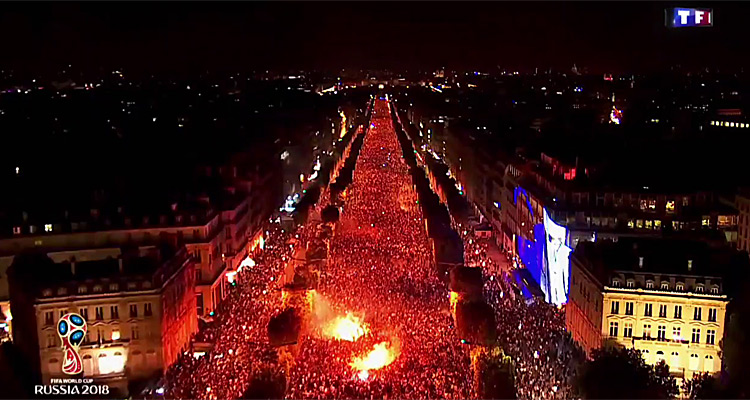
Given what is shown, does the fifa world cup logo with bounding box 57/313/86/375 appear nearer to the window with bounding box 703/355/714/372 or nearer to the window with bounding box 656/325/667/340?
the window with bounding box 656/325/667/340

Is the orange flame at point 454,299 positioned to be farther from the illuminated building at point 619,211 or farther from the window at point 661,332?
the window at point 661,332

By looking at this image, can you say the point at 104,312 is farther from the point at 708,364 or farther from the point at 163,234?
the point at 708,364

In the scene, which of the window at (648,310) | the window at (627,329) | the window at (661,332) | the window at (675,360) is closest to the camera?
the window at (675,360)

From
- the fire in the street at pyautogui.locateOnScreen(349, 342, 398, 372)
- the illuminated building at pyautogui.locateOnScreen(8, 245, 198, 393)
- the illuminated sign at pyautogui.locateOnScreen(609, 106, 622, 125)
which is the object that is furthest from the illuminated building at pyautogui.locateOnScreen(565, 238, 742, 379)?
the illuminated sign at pyautogui.locateOnScreen(609, 106, 622, 125)

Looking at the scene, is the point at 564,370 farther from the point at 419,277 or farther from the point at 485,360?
the point at 419,277

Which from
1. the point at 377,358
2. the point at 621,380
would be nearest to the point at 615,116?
the point at 377,358

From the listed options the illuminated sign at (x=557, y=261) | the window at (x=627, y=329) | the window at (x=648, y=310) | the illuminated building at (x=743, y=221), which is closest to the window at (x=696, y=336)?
the window at (x=648, y=310)
